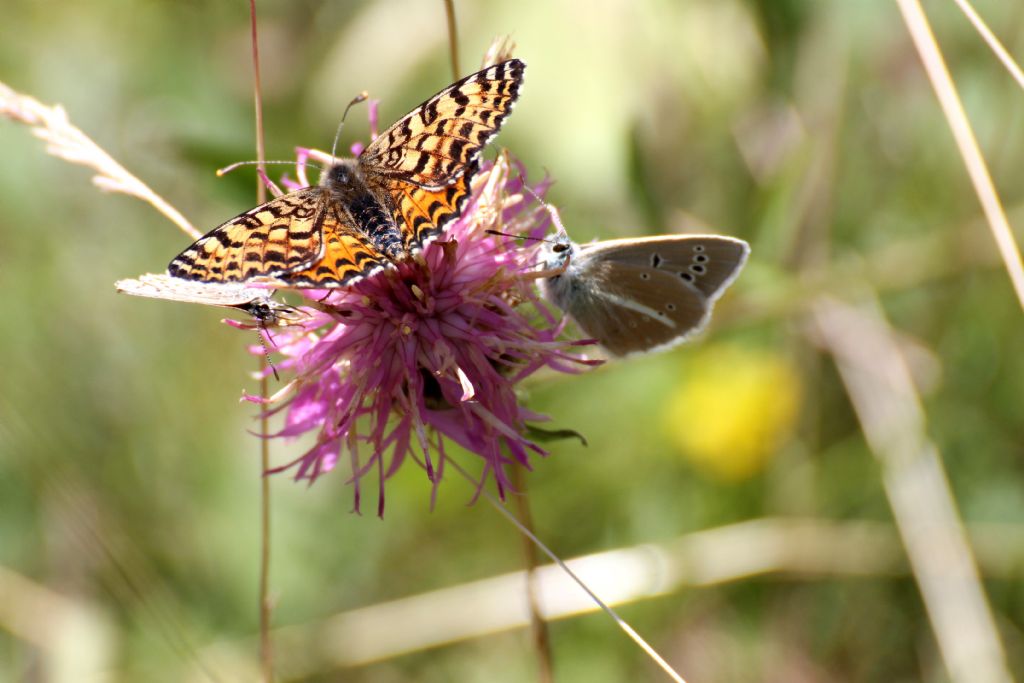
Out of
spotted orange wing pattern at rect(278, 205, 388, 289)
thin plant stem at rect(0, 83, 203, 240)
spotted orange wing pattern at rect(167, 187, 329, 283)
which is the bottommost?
spotted orange wing pattern at rect(278, 205, 388, 289)

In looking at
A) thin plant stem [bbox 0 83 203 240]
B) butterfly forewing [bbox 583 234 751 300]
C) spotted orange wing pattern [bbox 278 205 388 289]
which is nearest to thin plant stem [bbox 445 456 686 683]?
spotted orange wing pattern [bbox 278 205 388 289]

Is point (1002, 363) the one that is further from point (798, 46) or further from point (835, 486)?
point (798, 46)

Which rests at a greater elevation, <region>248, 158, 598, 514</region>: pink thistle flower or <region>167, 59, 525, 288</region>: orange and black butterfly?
<region>167, 59, 525, 288</region>: orange and black butterfly

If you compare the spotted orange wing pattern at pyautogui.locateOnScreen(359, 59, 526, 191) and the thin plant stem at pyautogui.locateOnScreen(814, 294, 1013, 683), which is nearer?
the spotted orange wing pattern at pyautogui.locateOnScreen(359, 59, 526, 191)

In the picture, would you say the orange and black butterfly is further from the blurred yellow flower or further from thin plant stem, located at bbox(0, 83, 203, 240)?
the blurred yellow flower

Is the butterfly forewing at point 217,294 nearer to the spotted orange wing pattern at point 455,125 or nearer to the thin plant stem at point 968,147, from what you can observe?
the spotted orange wing pattern at point 455,125

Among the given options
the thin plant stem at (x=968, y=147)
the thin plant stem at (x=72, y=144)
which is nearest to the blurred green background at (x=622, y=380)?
the thin plant stem at (x=968, y=147)
